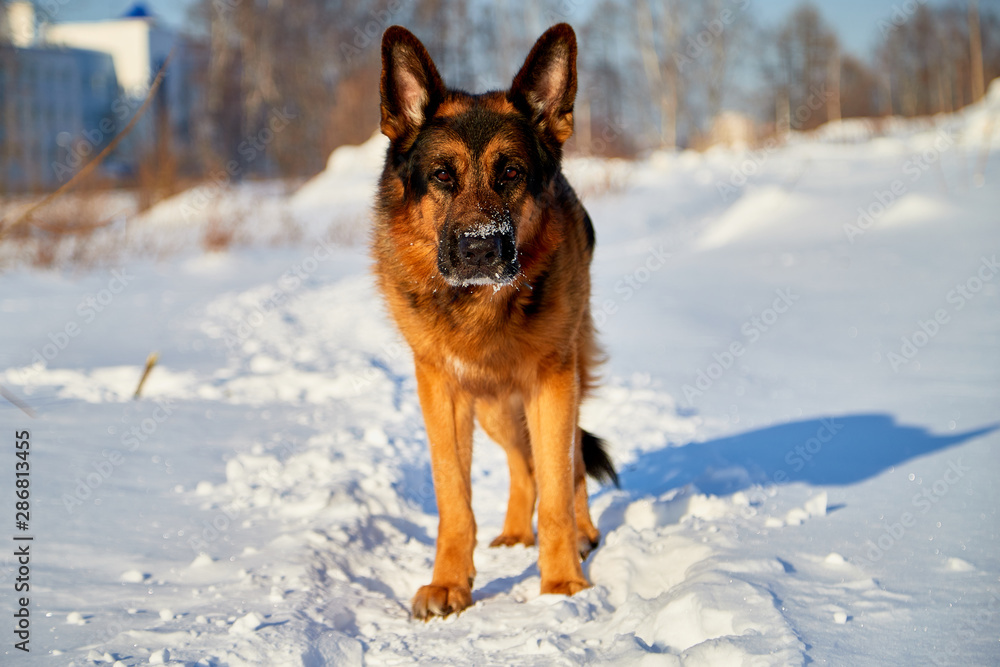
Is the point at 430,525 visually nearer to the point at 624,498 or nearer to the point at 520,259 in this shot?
the point at 624,498

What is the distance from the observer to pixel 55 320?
7.30 metres

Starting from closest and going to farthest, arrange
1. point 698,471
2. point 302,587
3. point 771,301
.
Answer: point 302,587 < point 698,471 < point 771,301

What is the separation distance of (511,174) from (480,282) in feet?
1.82

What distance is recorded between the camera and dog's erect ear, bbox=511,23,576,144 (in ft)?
10.4

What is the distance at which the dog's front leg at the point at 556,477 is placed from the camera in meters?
2.96

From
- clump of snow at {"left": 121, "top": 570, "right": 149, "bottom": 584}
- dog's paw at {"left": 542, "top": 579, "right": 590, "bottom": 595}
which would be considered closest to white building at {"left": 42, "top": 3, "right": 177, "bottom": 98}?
clump of snow at {"left": 121, "top": 570, "right": 149, "bottom": 584}

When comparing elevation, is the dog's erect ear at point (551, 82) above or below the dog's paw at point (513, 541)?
above

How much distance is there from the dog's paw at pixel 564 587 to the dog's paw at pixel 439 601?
0.31 meters

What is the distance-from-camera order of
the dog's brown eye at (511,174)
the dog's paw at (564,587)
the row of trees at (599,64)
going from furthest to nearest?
1. the row of trees at (599,64)
2. the dog's brown eye at (511,174)
3. the dog's paw at (564,587)

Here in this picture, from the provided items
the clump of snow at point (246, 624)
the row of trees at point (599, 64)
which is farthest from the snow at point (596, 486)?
the row of trees at point (599, 64)

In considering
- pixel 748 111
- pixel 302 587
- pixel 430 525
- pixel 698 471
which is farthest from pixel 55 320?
pixel 748 111

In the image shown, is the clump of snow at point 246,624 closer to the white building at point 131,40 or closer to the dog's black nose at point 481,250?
the dog's black nose at point 481,250

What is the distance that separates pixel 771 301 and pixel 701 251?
335 centimetres

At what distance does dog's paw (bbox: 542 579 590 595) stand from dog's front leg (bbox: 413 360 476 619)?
305 mm
